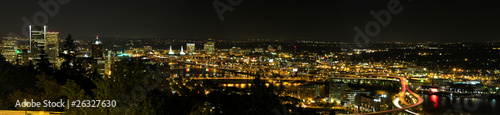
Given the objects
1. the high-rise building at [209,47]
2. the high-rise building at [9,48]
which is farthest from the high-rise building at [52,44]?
the high-rise building at [209,47]

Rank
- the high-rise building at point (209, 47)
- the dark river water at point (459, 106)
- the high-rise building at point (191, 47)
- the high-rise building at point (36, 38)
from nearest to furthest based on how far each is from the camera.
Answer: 1. the dark river water at point (459, 106)
2. the high-rise building at point (36, 38)
3. the high-rise building at point (209, 47)
4. the high-rise building at point (191, 47)

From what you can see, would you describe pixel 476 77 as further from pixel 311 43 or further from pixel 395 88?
pixel 311 43

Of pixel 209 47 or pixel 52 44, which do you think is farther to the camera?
pixel 209 47

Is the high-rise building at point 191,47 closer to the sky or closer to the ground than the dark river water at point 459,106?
closer to the sky

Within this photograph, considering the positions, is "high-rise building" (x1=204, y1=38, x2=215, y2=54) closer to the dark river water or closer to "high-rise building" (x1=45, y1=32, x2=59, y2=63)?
"high-rise building" (x1=45, y1=32, x2=59, y2=63)

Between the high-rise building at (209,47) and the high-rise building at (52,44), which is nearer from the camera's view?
the high-rise building at (52,44)

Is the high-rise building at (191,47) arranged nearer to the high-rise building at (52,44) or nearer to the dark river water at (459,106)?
the high-rise building at (52,44)

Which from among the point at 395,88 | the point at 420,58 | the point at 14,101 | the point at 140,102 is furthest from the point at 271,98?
the point at 420,58

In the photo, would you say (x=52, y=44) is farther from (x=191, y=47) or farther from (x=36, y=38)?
(x=191, y=47)

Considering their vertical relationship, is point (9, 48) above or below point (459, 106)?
above

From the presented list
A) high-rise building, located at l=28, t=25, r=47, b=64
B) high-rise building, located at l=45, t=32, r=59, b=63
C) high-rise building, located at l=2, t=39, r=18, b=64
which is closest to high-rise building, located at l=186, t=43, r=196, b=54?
high-rise building, located at l=2, t=39, r=18, b=64

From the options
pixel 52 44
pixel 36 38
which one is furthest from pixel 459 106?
pixel 52 44

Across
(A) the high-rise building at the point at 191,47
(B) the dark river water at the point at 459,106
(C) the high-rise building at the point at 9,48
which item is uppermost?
(A) the high-rise building at the point at 191,47
